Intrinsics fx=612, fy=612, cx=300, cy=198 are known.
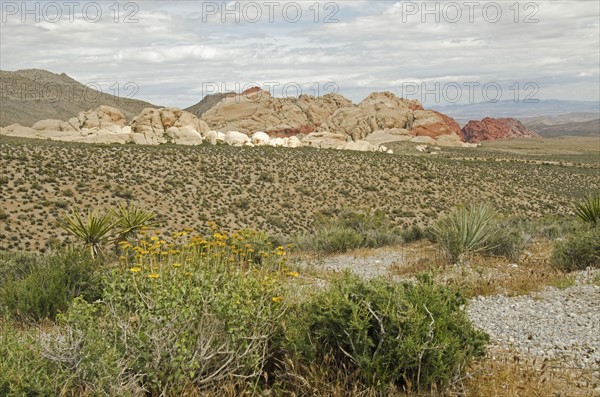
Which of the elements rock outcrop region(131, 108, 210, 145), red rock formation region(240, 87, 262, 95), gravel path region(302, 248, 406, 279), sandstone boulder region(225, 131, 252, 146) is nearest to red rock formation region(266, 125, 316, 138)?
red rock formation region(240, 87, 262, 95)

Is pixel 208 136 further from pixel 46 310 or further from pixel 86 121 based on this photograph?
pixel 46 310

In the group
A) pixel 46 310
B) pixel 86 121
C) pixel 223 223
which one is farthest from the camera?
pixel 86 121

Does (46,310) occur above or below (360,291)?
below

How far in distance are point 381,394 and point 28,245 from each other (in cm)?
2107

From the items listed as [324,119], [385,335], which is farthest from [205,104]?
[385,335]

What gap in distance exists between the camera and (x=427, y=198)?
39.8 m

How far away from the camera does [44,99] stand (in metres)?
111

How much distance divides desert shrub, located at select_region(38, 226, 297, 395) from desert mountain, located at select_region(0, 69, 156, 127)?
315 feet

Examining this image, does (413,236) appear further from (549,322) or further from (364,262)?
(549,322)

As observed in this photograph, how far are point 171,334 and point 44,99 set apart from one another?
11758 centimetres

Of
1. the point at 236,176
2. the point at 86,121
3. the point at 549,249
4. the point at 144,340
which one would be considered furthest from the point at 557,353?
the point at 86,121

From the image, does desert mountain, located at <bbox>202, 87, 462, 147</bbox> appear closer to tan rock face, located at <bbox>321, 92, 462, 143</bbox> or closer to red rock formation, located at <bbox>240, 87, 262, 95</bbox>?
tan rock face, located at <bbox>321, 92, 462, 143</bbox>

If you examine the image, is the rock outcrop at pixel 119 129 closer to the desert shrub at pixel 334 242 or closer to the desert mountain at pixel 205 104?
the desert shrub at pixel 334 242

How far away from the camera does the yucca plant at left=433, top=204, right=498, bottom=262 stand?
12359 mm
